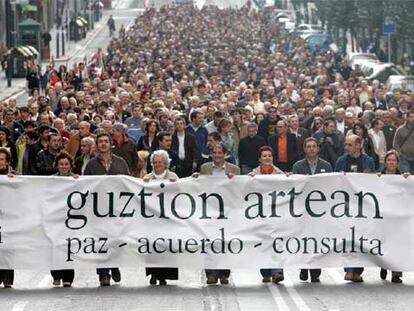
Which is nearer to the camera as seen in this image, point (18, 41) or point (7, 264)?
point (7, 264)

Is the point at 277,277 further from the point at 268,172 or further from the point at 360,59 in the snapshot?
the point at 360,59

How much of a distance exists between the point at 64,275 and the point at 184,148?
5.83 meters

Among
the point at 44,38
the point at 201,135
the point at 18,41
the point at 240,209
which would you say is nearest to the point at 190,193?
the point at 240,209

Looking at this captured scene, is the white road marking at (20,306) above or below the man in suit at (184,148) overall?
below

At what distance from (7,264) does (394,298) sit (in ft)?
12.1

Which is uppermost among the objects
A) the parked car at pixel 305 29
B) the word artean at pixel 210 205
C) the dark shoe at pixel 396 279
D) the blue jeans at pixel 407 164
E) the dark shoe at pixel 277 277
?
the parked car at pixel 305 29

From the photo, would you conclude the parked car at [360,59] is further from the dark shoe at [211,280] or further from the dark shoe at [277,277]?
the dark shoe at [211,280]

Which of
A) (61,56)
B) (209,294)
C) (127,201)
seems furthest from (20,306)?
(61,56)

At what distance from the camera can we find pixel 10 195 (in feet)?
57.1

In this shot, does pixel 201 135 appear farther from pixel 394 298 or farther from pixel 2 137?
pixel 394 298

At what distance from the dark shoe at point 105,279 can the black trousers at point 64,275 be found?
284 mm

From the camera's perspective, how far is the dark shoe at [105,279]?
17406 mm

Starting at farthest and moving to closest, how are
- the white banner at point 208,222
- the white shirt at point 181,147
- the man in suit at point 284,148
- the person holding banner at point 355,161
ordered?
the man in suit at point 284,148 < the white shirt at point 181,147 < the person holding banner at point 355,161 < the white banner at point 208,222

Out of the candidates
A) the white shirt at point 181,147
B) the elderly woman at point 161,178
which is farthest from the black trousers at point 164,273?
the white shirt at point 181,147
